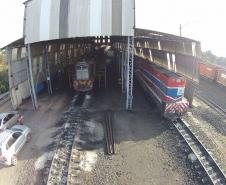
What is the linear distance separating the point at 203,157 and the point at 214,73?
2019 centimetres

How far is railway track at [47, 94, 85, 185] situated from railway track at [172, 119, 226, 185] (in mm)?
7347

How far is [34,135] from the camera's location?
18562mm

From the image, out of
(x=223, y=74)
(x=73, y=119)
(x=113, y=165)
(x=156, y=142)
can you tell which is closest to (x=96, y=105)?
(x=73, y=119)

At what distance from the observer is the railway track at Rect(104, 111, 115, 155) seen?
16.5 metres

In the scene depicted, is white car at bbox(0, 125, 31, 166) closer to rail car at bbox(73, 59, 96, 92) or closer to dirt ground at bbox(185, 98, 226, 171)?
rail car at bbox(73, 59, 96, 92)

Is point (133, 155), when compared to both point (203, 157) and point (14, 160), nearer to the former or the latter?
point (203, 157)

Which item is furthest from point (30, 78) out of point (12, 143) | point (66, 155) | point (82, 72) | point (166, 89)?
point (166, 89)

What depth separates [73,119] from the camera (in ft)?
68.2

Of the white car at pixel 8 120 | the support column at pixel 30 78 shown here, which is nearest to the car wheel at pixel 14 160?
the white car at pixel 8 120

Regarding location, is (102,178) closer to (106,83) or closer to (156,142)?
(156,142)

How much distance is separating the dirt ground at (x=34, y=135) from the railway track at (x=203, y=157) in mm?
9441

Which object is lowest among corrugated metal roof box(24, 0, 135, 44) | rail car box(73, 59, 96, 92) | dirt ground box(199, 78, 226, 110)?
dirt ground box(199, 78, 226, 110)

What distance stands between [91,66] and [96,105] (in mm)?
8133

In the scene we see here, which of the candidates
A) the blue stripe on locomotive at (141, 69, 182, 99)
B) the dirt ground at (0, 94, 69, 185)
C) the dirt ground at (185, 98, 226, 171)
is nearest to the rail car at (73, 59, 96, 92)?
the dirt ground at (0, 94, 69, 185)
